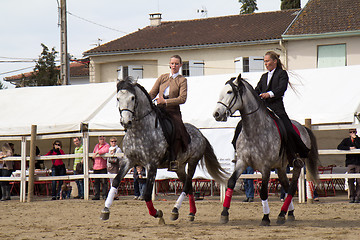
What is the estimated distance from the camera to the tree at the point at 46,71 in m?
45.6

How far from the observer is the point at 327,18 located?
27.5m

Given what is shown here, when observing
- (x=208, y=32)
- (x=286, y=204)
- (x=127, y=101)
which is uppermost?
(x=208, y=32)

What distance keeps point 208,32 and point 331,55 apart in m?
7.36

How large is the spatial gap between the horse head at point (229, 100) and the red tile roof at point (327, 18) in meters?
19.3

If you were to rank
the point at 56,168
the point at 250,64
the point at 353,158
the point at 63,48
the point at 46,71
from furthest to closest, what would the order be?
1. the point at 46,71
2. the point at 250,64
3. the point at 63,48
4. the point at 56,168
5. the point at 353,158

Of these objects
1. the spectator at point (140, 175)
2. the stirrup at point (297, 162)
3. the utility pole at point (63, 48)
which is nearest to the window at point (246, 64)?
the utility pole at point (63, 48)

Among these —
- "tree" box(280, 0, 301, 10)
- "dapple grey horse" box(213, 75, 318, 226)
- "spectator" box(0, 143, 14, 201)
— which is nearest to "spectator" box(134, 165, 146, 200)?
"spectator" box(0, 143, 14, 201)

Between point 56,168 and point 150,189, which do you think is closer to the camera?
point 150,189

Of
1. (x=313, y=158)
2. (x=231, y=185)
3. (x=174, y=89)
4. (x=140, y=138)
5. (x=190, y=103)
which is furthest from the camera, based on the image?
(x=190, y=103)

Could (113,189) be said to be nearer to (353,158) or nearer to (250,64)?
(353,158)

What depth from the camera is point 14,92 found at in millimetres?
20609

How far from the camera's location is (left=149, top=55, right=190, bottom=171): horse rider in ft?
29.2

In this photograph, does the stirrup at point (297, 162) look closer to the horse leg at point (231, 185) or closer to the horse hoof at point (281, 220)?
the horse hoof at point (281, 220)

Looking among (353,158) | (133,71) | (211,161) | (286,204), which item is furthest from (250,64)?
(286,204)
